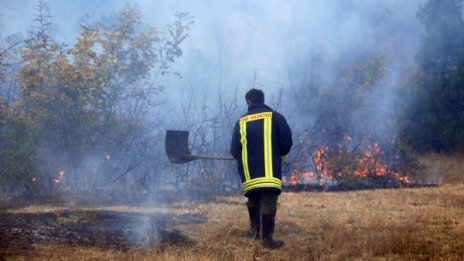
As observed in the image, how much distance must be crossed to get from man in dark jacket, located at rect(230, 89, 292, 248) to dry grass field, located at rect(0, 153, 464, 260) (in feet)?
1.21

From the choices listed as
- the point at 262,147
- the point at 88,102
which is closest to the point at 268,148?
the point at 262,147

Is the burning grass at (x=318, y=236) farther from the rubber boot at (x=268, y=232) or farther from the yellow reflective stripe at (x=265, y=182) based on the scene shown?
the yellow reflective stripe at (x=265, y=182)

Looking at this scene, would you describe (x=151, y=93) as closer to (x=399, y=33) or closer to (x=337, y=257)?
(x=337, y=257)

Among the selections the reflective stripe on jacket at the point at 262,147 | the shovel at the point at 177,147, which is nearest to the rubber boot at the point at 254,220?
the reflective stripe on jacket at the point at 262,147

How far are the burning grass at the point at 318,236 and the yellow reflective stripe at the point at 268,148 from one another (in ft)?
2.62

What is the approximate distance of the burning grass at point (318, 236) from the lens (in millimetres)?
4781

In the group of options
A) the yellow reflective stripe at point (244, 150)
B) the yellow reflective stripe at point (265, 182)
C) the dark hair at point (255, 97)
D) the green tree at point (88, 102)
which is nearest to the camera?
the yellow reflective stripe at point (265, 182)

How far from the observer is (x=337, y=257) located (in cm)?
492

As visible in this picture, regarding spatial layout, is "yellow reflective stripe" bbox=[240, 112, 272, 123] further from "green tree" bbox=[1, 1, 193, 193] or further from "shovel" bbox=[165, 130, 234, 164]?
"green tree" bbox=[1, 1, 193, 193]

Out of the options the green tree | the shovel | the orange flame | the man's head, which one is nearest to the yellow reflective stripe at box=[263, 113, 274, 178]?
the man's head

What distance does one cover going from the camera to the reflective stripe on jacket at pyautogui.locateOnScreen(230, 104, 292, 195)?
210 inches

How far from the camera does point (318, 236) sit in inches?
224

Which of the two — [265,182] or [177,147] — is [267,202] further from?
[177,147]

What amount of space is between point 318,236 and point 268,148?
1.20m
